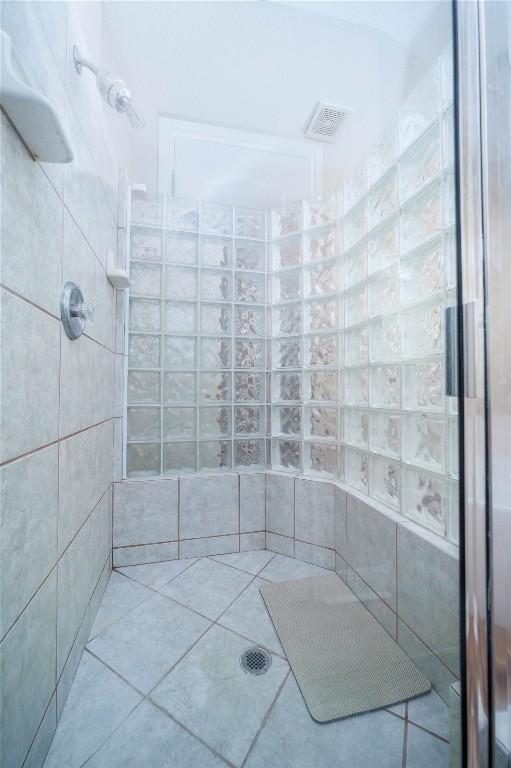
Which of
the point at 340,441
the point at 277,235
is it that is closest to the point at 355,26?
the point at 277,235

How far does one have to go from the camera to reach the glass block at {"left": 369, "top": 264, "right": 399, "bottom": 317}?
1.15 metres

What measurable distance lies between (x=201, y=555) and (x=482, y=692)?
1.38 m

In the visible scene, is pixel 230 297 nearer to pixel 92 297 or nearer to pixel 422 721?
pixel 92 297

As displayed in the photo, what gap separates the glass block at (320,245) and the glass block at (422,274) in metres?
0.53

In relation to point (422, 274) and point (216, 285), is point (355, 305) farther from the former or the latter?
point (216, 285)

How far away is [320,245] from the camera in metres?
1.60

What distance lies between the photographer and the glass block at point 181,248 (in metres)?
1.61

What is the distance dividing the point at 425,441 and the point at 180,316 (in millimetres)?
1229

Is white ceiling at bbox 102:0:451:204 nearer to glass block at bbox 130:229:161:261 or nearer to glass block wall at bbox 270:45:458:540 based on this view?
glass block wall at bbox 270:45:458:540

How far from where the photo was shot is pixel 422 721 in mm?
797

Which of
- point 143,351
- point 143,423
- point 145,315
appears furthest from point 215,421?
point 145,315

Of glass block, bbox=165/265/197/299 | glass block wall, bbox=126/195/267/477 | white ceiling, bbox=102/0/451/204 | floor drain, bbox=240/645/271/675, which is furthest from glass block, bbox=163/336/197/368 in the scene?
floor drain, bbox=240/645/271/675

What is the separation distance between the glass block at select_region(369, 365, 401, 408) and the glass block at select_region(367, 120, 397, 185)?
0.76 m

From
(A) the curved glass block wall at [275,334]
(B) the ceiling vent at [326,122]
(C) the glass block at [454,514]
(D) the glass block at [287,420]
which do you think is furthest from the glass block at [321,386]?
(B) the ceiling vent at [326,122]
